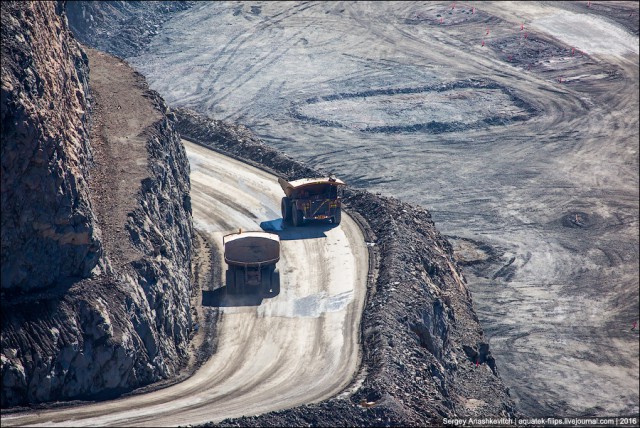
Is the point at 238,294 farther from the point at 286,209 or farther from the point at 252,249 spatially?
A: the point at 286,209

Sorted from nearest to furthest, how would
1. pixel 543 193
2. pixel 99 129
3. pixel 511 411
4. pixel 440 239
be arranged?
pixel 511 411 → pixel 99 129 → pixel 440 239 → pixel 543 193

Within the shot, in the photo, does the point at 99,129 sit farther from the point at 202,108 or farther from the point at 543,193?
the point at 543,193


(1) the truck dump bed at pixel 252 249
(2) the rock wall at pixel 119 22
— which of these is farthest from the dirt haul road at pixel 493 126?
(1) the truck dump bed at pixel 252 249

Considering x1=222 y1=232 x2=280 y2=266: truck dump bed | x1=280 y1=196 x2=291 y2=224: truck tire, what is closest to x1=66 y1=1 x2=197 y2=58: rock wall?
x1=280 y1=196 x2=291 y2=224: truck tire

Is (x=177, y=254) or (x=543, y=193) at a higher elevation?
(x=543, y=193)

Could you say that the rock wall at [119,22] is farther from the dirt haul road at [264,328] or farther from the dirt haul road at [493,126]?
the dirt haul road at [264,328]

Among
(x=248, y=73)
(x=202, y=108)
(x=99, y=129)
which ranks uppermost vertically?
(x=248, y=73)

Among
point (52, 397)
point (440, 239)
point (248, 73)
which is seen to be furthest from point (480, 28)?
point (52, 397)
